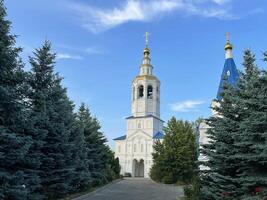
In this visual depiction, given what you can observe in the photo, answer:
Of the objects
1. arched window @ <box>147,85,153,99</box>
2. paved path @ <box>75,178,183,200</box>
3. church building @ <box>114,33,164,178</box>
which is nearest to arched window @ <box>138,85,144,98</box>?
church building @ <box>114,33,164,178</box>

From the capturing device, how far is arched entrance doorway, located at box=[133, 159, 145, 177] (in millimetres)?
65162

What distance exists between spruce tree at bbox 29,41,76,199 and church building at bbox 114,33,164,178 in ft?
155

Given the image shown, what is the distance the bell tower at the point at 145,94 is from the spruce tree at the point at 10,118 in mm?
52705

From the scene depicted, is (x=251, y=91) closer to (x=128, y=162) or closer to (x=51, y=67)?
(x=51, y=67)

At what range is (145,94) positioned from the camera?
212ft

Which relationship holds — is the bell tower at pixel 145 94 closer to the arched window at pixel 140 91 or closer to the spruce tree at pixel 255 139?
the arched window at pixel 140 91

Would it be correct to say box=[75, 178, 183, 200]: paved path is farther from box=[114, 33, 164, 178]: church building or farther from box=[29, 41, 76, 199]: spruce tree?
box=[114, 33, 164, 178]: church building

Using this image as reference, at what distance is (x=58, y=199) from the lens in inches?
694

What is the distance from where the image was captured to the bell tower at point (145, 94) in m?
64.6

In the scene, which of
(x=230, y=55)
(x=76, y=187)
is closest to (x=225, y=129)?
(x=76, y=187)

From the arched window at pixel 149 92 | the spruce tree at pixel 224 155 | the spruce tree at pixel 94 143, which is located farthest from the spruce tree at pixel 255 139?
the arched window at pixel 149 92

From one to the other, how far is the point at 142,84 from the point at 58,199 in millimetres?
48034

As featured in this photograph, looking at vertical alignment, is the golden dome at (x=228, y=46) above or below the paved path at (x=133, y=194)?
above

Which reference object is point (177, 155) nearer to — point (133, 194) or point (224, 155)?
point (133, 194)
